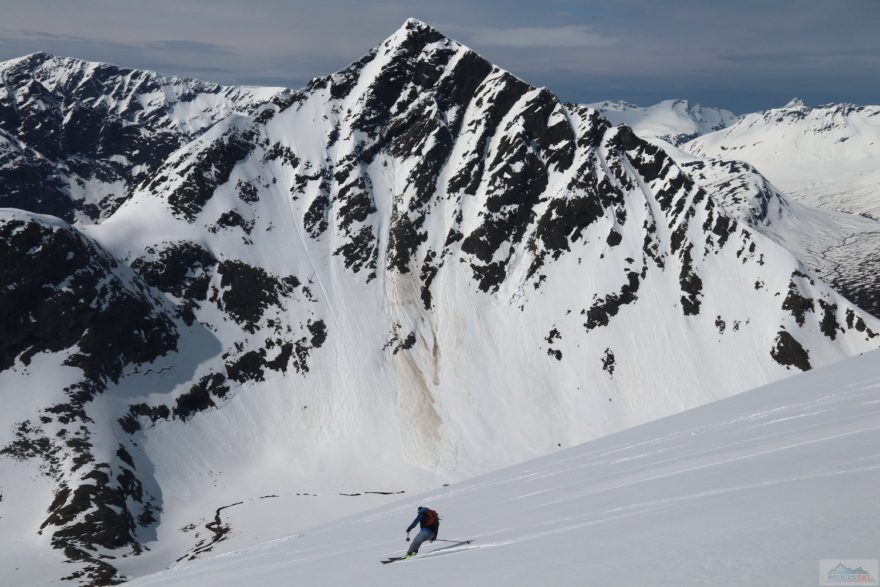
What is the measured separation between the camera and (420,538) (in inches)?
720

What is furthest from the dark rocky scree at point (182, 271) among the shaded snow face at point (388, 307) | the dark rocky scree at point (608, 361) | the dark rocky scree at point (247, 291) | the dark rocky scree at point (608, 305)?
the dark rocky scree at point (608, 361)

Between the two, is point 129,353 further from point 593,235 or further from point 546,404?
point 593,235

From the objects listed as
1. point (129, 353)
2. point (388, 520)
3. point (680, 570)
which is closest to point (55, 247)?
point (129, 353)

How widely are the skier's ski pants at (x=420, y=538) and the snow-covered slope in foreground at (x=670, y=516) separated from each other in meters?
0.42

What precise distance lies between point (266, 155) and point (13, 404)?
251ft

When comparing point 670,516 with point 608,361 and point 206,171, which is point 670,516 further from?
point 206,171

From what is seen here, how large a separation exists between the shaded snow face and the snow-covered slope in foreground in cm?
7314

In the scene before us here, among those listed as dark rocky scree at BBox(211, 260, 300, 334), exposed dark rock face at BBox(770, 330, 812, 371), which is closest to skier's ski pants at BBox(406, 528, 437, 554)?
exposed dark rock face at BBox(770, 330, 812, 371)

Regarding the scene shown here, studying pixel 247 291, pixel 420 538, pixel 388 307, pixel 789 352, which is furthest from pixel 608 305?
pixel 420 538

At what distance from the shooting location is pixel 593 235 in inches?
5118

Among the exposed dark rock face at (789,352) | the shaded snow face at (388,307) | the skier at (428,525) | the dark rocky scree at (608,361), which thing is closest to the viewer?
the skier at (428,525)

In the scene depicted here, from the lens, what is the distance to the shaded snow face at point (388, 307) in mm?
100188

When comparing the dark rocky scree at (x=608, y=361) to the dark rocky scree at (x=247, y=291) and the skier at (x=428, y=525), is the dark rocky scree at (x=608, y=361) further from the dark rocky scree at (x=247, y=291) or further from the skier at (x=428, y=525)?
the skier at (x=428, y=525)

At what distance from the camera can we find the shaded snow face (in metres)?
100
